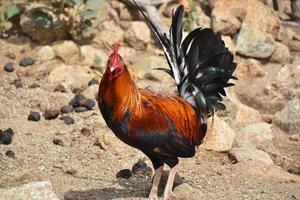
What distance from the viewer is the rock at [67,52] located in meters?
8.71

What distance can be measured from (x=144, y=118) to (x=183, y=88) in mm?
740

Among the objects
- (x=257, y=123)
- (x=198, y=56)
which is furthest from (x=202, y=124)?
(x=257, y=123)

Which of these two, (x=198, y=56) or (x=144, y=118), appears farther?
(x=198, y=56)

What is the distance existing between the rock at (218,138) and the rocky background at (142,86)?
0.04 feet

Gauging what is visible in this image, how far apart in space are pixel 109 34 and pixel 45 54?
99 centimetres

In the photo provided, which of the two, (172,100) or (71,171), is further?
(71,171)

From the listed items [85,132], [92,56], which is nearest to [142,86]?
[92,56]

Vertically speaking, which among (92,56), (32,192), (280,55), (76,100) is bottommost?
(76,100)

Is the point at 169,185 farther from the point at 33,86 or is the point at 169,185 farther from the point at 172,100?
the point at 33,86

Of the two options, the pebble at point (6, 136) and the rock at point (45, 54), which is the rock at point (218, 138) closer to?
the pebble at point (6, 136)

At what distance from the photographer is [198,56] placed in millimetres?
5629

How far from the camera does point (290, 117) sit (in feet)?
26.2

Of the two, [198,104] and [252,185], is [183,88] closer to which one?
[198,104]

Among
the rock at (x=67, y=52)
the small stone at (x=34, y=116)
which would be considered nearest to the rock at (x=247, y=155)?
the small stone at (x=34, y=116)
